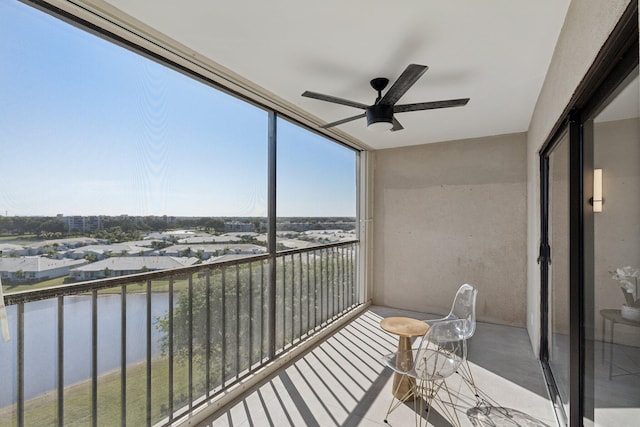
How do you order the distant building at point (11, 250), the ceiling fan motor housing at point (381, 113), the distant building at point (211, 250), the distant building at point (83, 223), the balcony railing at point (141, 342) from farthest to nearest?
the ceiling fan motor housing at point (381, 113)
the distant building at point (211, 250)
the distant building at point (83, 223)
the balcony railing at point (141, 342)
the distant building at point (11, 250)

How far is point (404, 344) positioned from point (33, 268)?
7.79 ft

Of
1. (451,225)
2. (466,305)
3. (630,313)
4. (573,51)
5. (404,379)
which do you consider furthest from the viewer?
(451,225)

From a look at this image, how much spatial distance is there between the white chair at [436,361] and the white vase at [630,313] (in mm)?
892

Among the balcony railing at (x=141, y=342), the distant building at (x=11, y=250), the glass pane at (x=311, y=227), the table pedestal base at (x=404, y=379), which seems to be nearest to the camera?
the distant building at (x=11, y=250)

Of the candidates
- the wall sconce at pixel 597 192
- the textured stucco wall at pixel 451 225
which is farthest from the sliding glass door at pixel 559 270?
the textured stucco wall at pixel 451 225

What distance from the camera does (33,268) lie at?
1.43 meters

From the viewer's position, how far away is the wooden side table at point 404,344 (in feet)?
7.16

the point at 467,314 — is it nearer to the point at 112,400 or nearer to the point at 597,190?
the point at 597,190

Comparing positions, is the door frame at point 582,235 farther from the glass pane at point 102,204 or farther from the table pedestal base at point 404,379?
the glass pane at point 102,204

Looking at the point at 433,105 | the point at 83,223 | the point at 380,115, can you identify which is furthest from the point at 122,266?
the point at 433,105

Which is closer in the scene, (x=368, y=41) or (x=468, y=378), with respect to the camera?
(x=368, y=41)

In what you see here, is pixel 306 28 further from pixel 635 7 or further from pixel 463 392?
pixel 463 392

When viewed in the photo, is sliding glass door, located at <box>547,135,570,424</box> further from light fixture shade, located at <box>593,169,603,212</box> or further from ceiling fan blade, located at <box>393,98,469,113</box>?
ceiling fan blade, located at <box>393,98,469,113</box>

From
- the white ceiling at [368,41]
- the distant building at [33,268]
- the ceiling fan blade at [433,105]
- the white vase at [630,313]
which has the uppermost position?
the white ceiling at [368,41]
